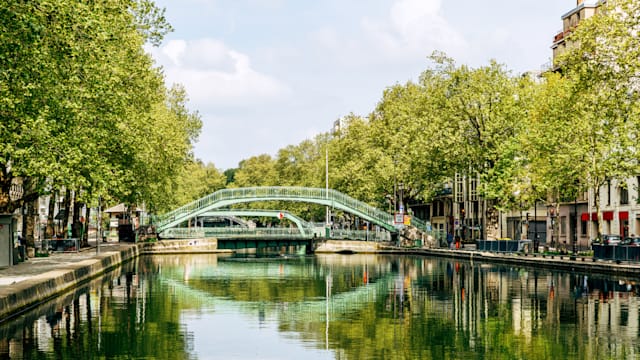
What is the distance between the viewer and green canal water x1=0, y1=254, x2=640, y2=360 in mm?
18719

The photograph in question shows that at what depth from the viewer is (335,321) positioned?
24.1 meters

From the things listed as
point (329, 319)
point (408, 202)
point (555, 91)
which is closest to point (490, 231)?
point (555, 91)

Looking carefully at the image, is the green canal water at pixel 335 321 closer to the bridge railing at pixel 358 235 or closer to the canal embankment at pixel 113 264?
the canal embankment at pixel 113 264

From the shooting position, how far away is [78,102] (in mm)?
35250

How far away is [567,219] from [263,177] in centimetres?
9047

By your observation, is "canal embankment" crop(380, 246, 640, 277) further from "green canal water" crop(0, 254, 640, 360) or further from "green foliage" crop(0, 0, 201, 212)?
"green foliage" crop(0, 0, 201, 212)

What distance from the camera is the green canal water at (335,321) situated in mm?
18719

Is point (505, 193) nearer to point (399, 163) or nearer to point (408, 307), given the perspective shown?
point (399, 163)

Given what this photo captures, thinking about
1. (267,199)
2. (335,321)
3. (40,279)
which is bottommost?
(335,321)

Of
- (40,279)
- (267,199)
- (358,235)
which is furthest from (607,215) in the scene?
(40,279)

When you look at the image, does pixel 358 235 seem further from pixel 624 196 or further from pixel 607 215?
pixel 624 196

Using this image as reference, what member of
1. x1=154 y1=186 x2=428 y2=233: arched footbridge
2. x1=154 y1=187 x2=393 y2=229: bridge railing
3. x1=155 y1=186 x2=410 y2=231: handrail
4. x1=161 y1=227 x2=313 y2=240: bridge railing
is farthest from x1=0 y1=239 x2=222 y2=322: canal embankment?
x1=161 y1=227 x2=313 y2=240: bridge railing

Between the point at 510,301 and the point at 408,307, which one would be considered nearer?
the point at 408,307

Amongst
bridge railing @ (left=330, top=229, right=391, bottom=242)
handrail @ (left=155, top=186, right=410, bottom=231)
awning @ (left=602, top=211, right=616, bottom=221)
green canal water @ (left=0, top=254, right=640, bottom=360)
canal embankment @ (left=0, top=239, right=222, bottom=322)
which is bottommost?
green canal water @ (left=0, top=254, right=640, bottom=360)
